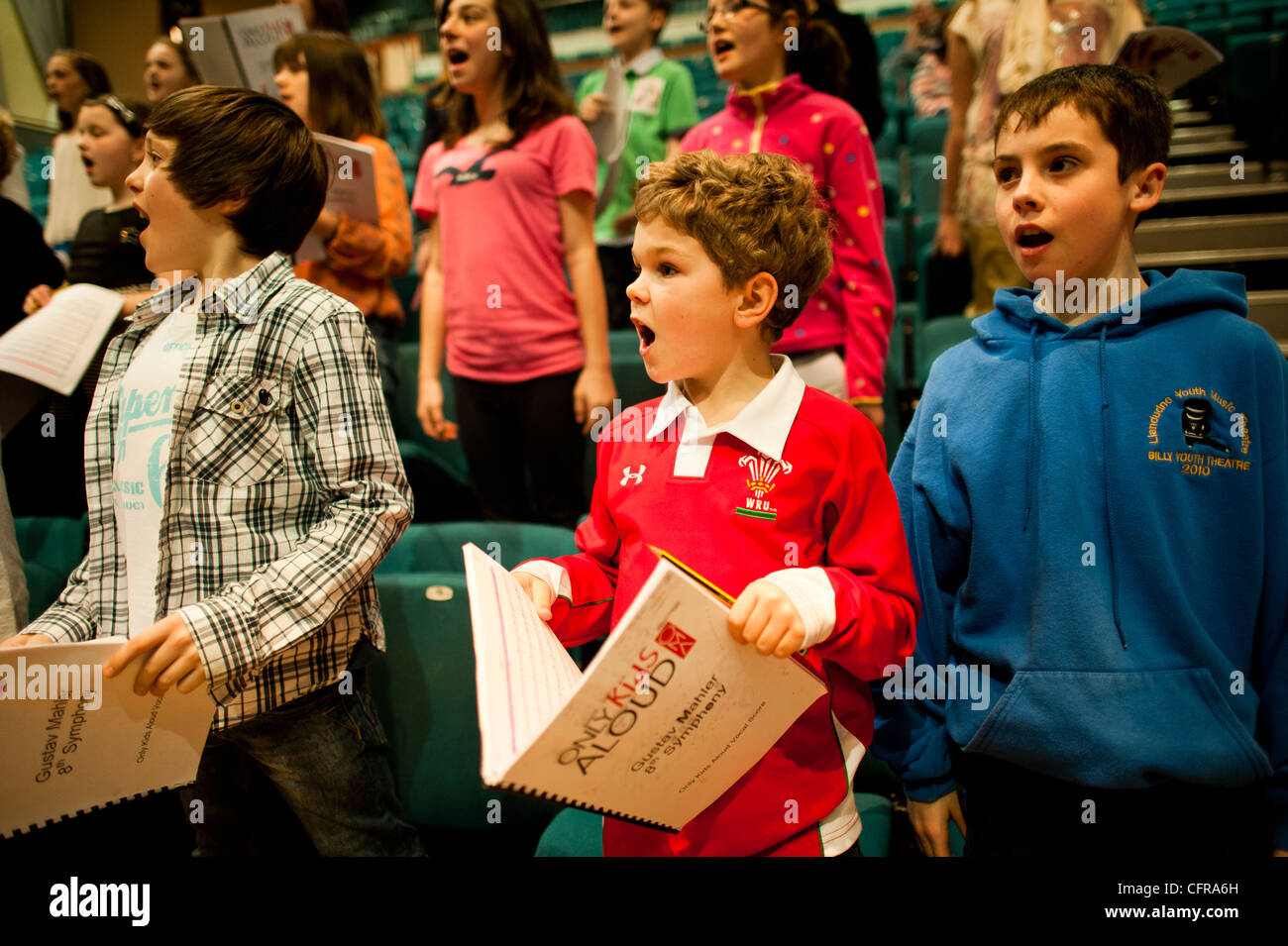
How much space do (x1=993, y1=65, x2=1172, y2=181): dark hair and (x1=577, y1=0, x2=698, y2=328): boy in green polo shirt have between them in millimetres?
1710

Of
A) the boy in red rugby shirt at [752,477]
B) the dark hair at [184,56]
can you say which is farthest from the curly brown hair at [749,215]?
the dark hair at [184,56]

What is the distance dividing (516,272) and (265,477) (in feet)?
2.99

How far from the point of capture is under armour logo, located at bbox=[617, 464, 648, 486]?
115cm

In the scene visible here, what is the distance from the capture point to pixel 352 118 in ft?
7.47

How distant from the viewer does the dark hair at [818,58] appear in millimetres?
2020

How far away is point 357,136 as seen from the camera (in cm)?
227

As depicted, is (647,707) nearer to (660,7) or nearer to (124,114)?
(124,114)

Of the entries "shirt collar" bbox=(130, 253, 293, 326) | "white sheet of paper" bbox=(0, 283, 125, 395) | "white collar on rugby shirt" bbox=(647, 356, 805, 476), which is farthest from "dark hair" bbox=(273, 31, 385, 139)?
"white collar on rugby shirt" bbox=(647, 356, 805, 476)

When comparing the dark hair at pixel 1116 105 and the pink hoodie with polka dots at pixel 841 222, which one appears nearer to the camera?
the dark hair at pixel 1116 105

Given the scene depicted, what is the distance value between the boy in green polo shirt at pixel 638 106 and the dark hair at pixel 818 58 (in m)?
0.68

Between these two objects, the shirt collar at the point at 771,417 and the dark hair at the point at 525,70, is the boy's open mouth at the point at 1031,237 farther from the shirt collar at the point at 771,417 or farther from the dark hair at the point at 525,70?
the dark hair at the point at 525,70

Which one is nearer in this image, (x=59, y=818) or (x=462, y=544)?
(x=59, y=818)

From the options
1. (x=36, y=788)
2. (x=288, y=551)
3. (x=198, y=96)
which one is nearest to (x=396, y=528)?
(x=288, y=551)

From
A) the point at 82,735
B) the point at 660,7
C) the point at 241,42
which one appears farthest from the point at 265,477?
the point at 660,7
